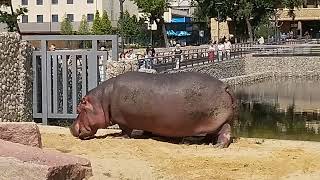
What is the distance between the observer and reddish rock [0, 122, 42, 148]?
10.5m

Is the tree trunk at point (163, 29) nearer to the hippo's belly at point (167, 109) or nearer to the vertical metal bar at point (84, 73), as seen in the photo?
the vertical metal bar at point (84, 73)

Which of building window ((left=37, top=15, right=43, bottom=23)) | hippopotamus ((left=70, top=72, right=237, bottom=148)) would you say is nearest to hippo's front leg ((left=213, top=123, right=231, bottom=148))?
hippopotamus ((left=70, top=72, right=237, bottom=148))

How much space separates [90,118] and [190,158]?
9.54 feet

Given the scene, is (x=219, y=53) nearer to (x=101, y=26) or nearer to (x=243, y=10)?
(x=243, y=10)

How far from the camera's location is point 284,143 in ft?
45.8

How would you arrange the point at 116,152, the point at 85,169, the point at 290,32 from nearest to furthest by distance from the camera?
the point at 85,169, the point at 116,152, the point at 290,32

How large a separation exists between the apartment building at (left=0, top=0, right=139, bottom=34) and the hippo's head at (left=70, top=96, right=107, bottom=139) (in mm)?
66684

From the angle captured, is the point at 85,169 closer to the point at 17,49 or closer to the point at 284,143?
the point at 284,143

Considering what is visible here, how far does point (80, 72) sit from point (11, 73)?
1.88 meters

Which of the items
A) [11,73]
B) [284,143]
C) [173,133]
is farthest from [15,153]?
[11,73]

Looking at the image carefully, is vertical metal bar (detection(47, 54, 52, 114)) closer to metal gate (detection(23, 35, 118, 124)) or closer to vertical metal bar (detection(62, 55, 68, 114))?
metal gate (detection(23, 35, 118, 124))

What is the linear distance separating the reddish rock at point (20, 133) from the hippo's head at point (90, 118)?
283 centimetres

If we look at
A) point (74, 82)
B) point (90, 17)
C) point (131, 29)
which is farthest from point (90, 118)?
A: point (90, 17)

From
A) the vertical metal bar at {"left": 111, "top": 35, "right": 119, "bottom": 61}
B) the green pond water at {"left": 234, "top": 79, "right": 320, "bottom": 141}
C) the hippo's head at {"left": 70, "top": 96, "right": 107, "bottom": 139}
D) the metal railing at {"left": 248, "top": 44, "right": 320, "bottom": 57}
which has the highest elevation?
the vertical metal bar at {"left": 111, "top": 35, "right": 119, "bottom": 61}
